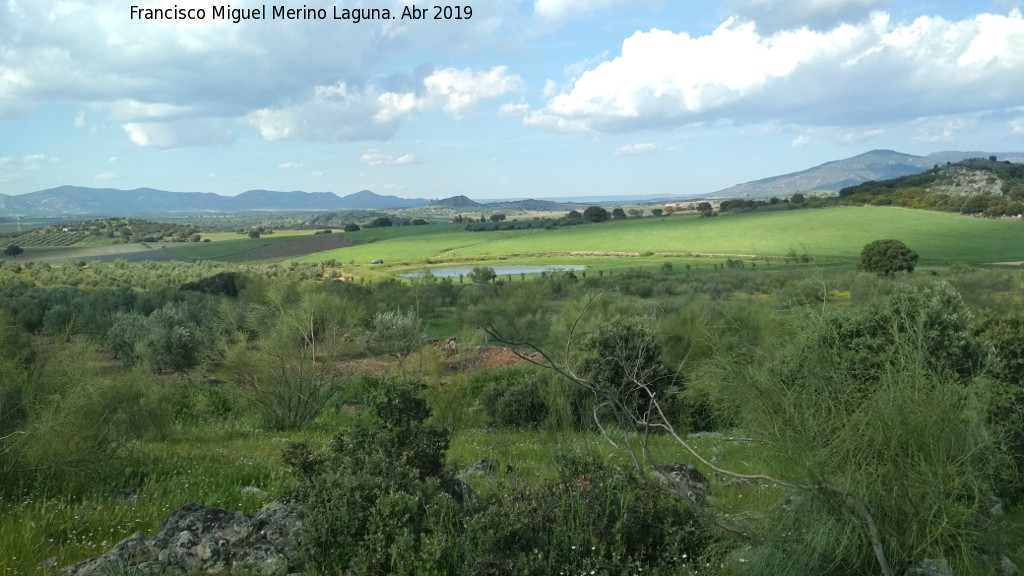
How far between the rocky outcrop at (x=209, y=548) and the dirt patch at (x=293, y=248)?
66.3 metres

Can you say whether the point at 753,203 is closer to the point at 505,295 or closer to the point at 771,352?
the point at 505,295

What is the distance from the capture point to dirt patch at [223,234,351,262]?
68750 millimetres

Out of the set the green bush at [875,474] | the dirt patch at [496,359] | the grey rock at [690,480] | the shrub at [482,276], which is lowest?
the dirt patch at [496,359]

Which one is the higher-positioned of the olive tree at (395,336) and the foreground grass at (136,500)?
the foreground grass at (136,500)

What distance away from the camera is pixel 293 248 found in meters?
75.4

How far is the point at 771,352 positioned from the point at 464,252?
6551 cm

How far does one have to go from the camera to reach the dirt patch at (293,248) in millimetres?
68750

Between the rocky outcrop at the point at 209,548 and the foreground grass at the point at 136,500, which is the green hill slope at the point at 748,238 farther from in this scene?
the rocky outcrop at the point at 209,548

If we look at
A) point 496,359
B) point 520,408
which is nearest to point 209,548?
point 520,408

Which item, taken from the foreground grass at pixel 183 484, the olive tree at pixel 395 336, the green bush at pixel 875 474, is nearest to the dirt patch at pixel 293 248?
the olive tree at pixel 395 336

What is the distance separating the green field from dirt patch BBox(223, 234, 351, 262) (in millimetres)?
2508

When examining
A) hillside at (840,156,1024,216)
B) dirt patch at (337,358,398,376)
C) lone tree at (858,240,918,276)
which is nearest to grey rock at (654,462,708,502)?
dirt patch at (337,358,398,376)

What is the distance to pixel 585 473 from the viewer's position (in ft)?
18.2

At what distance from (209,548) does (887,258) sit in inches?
1985
